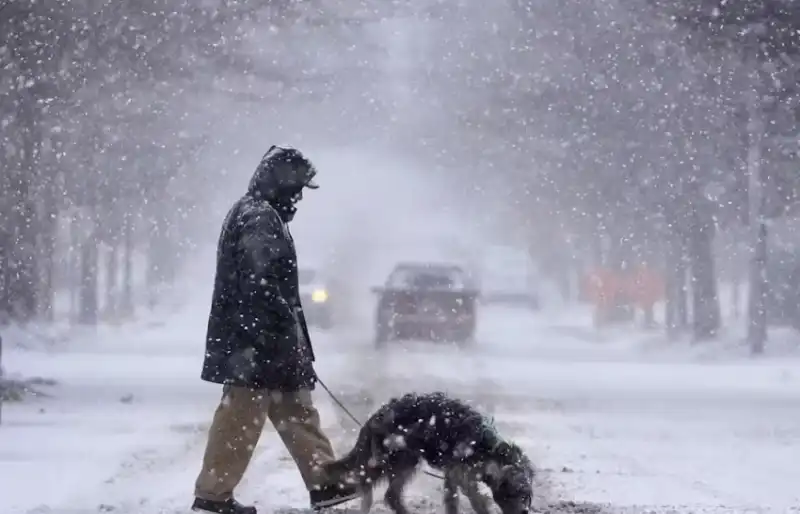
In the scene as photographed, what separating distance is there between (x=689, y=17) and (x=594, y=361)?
8835 millimetres

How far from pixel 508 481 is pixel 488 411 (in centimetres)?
776

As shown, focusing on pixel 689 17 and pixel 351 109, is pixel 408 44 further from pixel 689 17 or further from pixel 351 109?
pixel 689 17

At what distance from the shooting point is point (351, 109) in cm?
4094

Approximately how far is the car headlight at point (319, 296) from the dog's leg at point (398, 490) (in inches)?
954

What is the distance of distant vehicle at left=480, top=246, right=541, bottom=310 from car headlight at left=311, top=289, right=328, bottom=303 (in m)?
29.1

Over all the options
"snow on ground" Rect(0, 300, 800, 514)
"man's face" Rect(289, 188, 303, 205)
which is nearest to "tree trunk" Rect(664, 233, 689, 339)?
"snow on ground" Rect(0, 300, 800, 514)

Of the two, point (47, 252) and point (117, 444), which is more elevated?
point (47, 252)

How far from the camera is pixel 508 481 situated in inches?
263

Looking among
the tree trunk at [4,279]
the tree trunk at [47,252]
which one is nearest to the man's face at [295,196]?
the tree trunk at [4,279]

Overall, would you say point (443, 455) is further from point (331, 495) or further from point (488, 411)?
point (488, 411)

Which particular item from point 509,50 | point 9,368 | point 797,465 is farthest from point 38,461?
point 509,50

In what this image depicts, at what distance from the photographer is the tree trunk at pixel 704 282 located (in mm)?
27891

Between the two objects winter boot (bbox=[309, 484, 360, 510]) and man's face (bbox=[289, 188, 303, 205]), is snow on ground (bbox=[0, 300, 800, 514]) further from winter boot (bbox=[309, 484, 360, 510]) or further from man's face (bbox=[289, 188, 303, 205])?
man's face (bbox=[289, 188, 303, 205])

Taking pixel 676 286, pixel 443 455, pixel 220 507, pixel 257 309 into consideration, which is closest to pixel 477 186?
pixel 676 286
